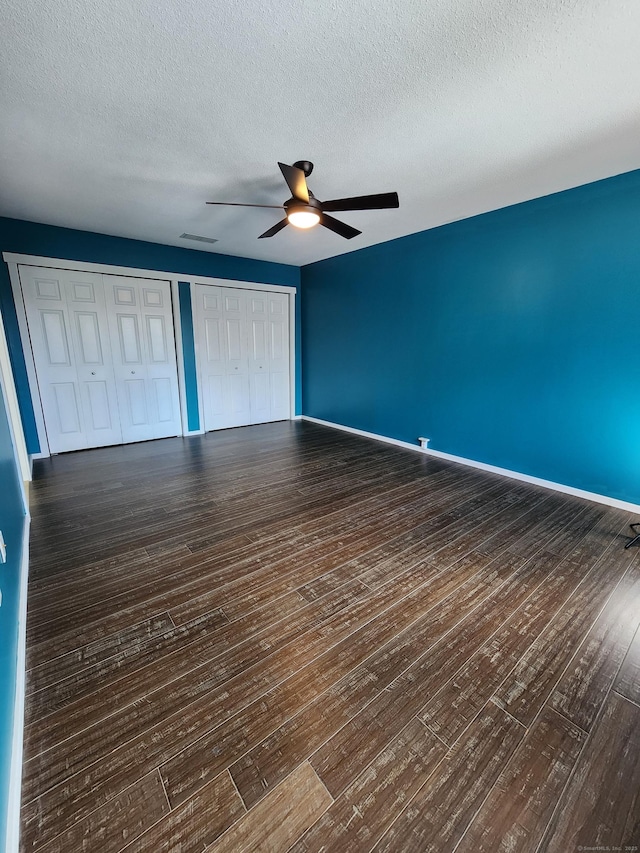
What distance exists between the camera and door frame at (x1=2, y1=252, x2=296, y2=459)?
13.0 feet

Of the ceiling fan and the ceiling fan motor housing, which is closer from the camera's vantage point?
the ceiling fan

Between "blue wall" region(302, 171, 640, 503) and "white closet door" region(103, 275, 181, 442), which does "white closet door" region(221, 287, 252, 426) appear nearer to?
"white closet door" region(103, 275, 181, 442)

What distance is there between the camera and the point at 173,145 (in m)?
2.33

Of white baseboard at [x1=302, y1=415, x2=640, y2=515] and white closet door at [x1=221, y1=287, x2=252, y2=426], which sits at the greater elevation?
white closet door at [x1=221, y1=287, x2=252, y2=426]

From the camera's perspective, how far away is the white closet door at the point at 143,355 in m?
4.60

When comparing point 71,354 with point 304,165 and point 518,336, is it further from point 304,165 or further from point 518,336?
point 518,336

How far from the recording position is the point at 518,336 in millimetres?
3516

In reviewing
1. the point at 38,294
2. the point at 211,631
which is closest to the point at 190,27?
the point at 211,631

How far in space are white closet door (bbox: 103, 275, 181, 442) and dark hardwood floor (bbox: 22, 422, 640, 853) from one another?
211 centimetres

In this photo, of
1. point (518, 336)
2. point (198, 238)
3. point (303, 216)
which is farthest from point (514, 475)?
point (198, 238)

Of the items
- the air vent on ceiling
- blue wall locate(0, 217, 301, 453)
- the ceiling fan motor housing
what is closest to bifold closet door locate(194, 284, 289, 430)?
blue wall locate(0, 217, 301, 453)

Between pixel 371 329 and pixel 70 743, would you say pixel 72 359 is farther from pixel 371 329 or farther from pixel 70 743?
pixel 70 743

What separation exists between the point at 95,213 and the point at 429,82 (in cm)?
337

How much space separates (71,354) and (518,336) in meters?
5.10
